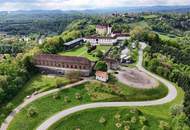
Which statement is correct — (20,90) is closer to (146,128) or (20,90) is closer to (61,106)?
(61,106)

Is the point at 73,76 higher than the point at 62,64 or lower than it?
lower

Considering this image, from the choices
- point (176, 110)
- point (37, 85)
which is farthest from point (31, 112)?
point (176, 110)

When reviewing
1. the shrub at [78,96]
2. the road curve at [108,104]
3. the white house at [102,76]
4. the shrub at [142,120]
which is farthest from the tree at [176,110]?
the shrub at [78,96]

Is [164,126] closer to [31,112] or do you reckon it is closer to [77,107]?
[77,107]

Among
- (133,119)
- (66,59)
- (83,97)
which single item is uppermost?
(66,59)

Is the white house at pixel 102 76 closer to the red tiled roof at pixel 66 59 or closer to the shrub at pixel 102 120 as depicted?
the red tiled roof at pixel 66 59

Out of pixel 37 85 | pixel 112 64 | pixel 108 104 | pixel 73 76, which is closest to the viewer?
pixel 108 104
